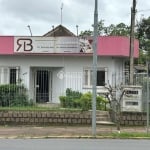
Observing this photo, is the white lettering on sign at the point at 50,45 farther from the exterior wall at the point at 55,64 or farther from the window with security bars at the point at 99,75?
the window with security bars at the point at 99,75

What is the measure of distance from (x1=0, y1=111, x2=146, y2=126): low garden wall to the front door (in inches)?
196

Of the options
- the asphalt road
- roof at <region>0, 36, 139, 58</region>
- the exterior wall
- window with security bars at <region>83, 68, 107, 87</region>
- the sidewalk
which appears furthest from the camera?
the exterior wall

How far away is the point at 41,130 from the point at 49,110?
118 inches

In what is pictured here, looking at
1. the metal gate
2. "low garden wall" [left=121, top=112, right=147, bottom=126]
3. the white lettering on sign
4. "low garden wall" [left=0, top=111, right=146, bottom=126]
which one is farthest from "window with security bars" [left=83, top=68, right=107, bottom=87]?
"low garden wall" [left=121, top=112, right=147, bottom=126]

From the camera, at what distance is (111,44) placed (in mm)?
34031

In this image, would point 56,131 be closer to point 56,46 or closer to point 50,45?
point 56,46

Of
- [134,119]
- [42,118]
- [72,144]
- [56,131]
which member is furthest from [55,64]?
[72,144]

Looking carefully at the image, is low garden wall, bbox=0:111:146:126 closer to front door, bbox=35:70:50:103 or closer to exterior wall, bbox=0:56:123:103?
front door, bbox=35:70:50:103

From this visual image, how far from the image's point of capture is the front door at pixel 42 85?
31.6m

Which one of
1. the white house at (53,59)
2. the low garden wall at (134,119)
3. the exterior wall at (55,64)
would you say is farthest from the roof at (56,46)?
the low garden wall at (134,119)

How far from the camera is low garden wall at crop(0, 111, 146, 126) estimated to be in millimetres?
25547

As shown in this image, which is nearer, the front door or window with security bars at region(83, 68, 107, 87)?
the front door

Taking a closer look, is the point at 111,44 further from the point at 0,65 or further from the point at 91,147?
the point at 91,147

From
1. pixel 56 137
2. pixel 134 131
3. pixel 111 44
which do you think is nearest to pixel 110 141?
pixel 56 137
